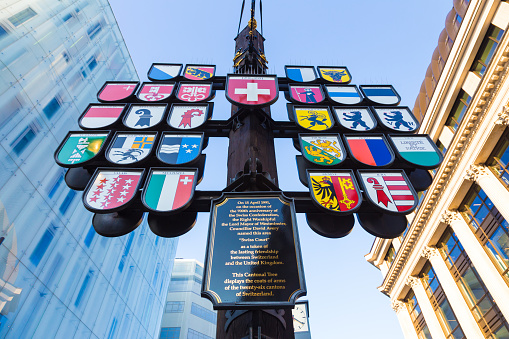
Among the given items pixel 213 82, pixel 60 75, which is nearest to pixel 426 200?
pixel 213 82

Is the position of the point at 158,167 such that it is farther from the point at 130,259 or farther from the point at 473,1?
the point at 473,1

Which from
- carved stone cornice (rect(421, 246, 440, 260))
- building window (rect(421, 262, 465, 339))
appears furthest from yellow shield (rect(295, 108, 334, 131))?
carved stone cornice (rect(421, 246, 440, 260))

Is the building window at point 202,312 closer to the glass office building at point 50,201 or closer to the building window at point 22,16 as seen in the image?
the glass office building at point 50,201

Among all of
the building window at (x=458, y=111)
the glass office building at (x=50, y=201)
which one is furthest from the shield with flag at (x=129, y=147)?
the building window at (x=458, y=111)

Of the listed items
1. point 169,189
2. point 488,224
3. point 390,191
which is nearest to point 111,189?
point 169,189

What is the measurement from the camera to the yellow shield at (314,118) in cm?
649

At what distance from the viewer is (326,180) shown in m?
5.10

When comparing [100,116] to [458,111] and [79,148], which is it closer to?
[79,148]

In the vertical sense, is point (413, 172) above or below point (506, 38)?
below

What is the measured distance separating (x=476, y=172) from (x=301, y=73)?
50.4 ft

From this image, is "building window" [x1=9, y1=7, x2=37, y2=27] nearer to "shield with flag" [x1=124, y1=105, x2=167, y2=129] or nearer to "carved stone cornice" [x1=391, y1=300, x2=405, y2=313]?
"shield with flag" [x1=124, y1=105, x2=167, y2=129]

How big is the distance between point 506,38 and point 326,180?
682 inches

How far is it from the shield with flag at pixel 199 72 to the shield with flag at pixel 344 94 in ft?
10.5

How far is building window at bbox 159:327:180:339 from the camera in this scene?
5172 centimetres
